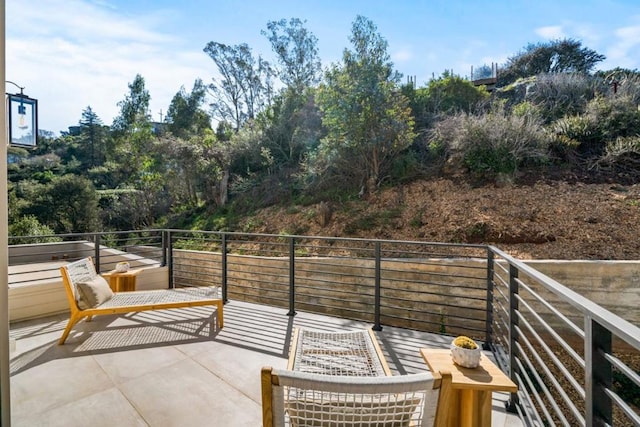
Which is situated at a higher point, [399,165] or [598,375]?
[399,165]

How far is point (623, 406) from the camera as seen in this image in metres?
0.87

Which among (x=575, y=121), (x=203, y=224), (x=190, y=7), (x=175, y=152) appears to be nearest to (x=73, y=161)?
Result: (x=175, y=152)

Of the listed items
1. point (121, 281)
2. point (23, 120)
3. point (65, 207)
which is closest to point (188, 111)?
point (65, 207)

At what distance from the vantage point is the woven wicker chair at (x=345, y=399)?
1.06 m

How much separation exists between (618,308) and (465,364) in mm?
4349

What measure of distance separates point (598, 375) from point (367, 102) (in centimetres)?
767

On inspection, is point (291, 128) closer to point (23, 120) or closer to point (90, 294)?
point (90, 294)

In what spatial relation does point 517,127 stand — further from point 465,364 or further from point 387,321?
point 465,364

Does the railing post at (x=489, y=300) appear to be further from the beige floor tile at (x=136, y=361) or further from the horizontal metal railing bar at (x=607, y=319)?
Result: the beige floor tile at (x=136, y=361)

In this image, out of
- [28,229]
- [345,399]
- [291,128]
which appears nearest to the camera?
[345,399]

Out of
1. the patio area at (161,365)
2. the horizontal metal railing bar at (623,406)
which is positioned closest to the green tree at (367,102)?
the patio area at (161,365)

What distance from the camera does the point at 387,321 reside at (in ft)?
17.8

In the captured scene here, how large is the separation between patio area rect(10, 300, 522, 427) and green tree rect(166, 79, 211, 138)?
14.8m

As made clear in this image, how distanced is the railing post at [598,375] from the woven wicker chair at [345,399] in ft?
1.59
